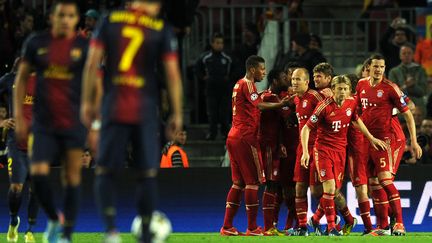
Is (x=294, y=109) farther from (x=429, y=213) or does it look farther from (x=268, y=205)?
(x=429, y=213)

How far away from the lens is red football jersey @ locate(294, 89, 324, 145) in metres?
15.2

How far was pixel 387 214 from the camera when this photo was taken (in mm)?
15547

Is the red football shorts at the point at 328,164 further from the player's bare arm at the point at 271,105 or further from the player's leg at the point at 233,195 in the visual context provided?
the player's leg at the point at 233,195

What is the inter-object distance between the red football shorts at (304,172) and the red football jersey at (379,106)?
878 millimetres

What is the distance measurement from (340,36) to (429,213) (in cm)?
588

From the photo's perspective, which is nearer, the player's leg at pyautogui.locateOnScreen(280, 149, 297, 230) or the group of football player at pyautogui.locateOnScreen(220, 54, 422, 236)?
the group of football player at pyautogui.locateOnScreen(220, 54, 422, 236)

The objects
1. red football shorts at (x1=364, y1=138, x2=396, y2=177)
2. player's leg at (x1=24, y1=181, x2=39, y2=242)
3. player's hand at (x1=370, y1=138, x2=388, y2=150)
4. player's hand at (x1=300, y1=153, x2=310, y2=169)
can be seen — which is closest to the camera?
player's leg at (x1=24, y1=181, x2=39, y2=242)

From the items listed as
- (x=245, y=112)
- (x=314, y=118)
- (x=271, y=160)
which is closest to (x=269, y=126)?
(x=271, y=160)

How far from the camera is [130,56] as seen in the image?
9.65m

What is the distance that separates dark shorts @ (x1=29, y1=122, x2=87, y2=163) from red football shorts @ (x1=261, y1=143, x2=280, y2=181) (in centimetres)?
544

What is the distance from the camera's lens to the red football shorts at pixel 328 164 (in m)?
14.9

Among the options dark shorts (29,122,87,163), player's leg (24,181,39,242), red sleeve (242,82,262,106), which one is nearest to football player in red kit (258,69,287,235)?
red sleeve (242,82,262,106)

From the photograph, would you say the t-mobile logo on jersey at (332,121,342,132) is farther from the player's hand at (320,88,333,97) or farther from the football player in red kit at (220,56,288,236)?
the football player in red kit at (220,56,288,236)

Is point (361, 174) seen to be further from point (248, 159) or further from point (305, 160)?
point (248, 159)
